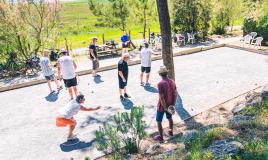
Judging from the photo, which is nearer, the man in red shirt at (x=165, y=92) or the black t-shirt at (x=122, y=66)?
the man in red shirt at (x=165, y=92)

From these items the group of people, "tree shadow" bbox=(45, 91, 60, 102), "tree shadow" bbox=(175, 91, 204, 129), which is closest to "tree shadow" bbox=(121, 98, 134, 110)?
the group of people

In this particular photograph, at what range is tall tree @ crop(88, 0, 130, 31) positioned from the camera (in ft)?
73.5

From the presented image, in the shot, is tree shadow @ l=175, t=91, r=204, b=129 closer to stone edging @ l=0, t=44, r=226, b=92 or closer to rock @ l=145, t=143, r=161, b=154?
rock @ l=145, t=143, r=161, b=154

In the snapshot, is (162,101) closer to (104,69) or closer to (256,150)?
(256,150)

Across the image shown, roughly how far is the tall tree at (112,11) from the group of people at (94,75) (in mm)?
7498

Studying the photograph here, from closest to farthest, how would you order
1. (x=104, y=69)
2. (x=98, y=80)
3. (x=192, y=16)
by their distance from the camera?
1. (x=98, y=80)
2. (x=104, y=69)
3. (x=192, y=16)

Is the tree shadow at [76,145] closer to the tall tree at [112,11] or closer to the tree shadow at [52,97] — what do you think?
the tree shadow at [52,97]

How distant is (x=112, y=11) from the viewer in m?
22.6

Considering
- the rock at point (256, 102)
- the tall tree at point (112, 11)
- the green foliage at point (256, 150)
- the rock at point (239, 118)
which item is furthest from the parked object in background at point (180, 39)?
the green foliage at point (256, 150)

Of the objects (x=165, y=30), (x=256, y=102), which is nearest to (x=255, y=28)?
(x=165, y=30)

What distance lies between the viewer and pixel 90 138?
9.77m

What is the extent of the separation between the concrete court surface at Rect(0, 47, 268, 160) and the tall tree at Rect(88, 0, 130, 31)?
6.18 m

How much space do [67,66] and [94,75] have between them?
3722 millimetres

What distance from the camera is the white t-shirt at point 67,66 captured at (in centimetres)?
1221
